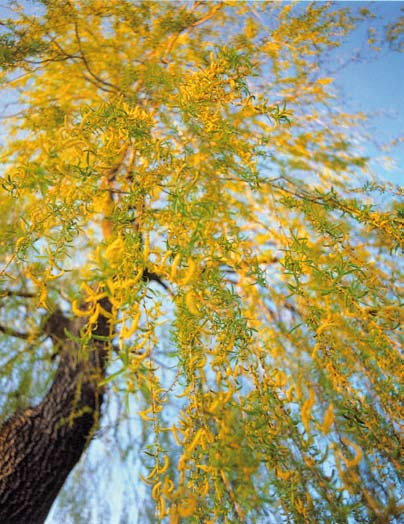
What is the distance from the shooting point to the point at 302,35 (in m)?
2.12

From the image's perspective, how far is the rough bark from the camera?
185 cm

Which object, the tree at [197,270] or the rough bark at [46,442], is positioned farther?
the rough bark at [46,442]

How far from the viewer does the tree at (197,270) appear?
0.60m

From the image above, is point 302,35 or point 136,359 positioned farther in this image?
point 302,35

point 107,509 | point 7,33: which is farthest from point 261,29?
point 107,509

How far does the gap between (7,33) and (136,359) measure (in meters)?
1.80

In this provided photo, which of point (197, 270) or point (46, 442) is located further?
point (46, 442)

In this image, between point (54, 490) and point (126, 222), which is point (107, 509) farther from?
point (126, 222)

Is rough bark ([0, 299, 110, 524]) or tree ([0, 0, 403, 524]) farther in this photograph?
rough bark ([0, 299, 110, 524])

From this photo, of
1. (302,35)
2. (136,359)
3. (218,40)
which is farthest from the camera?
(218,40)

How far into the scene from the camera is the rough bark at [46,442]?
1854 mm

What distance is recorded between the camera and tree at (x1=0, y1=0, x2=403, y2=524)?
23.6 inches

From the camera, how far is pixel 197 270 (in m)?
0.66

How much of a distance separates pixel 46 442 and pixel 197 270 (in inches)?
65.7
